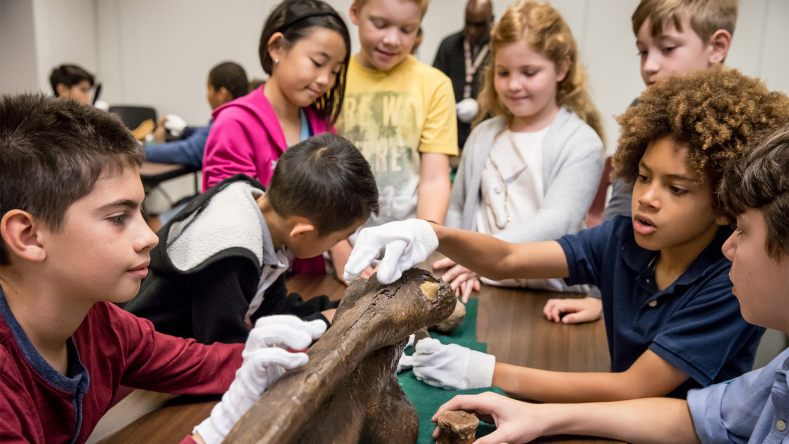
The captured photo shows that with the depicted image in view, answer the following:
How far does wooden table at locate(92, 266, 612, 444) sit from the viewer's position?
3.08ft

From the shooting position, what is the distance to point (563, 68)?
1.82 metres

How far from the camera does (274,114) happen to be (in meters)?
1.72

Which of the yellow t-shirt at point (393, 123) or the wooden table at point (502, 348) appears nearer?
the wooden table at point (502, 348)

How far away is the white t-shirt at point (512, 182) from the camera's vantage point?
1.83 metres

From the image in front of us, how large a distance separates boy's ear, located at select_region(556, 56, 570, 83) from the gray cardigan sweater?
0.11 meters

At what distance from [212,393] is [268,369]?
430mm

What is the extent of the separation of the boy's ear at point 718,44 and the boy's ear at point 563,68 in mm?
417

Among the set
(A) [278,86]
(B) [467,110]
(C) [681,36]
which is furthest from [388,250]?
(B) [467,110]

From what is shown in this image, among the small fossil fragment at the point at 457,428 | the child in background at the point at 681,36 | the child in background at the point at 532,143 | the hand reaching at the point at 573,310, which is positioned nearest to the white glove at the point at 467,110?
the child in background at the point at 532,143

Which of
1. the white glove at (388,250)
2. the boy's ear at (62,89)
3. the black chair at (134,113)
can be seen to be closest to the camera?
the white glove at (388,250)

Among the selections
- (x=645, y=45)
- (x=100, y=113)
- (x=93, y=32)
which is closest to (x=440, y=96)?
(x=645, y=45)

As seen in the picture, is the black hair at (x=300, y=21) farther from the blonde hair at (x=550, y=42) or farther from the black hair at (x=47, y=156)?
the black hair at (x=47, y=156)

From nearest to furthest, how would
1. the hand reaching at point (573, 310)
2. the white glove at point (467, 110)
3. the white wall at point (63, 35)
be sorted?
the hand reaching at point (573, 310) → the white glove at point (467, 110) → the white wall at point (63, 35)

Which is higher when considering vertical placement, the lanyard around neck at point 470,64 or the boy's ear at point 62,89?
the lanyard around neck at point 470,64
